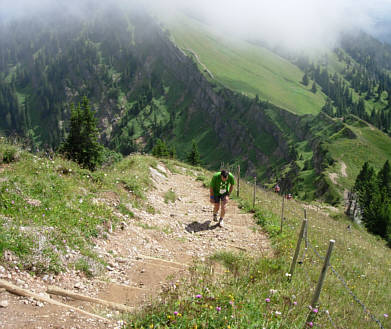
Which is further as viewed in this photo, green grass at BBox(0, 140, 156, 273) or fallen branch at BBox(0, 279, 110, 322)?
green grass at BBox(0, 140, 156, 273)

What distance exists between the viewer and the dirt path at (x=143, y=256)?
5262 millimetres

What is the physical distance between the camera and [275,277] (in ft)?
24.0

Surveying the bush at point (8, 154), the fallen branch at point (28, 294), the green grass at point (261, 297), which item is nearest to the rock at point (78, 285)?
the fallen branch at point (28, 294)

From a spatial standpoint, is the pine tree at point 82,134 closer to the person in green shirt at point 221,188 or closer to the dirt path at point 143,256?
the dirt path at point 143,256

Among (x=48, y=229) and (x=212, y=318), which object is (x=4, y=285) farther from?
(x=212, y=318)

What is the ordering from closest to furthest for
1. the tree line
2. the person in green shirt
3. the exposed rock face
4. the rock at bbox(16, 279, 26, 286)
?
1. the rock at bbox(16, 279, 26, 286)
2. the person in green shirt
3. the tree line
4. the exposed rock face

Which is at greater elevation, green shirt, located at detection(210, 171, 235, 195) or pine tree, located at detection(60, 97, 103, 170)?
green shirt, located at detection(210, 171, 235, 195)

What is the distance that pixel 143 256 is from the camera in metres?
8.80

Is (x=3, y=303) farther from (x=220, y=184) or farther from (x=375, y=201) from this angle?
(x=375, y=201)

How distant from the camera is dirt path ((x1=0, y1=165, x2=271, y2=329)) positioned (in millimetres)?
5262

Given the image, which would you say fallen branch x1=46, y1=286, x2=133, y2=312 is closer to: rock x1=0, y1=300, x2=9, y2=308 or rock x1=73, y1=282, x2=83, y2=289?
rock x1=73, y1=282, x2=83, y2=289

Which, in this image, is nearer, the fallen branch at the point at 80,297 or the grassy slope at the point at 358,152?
the fallen branch at the point at 80,297

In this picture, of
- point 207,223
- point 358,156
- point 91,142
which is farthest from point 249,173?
point 207,223

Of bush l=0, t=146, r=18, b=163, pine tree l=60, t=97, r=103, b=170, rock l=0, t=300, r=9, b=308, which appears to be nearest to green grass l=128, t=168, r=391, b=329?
rock l=0, t=300, r=9, b=308
